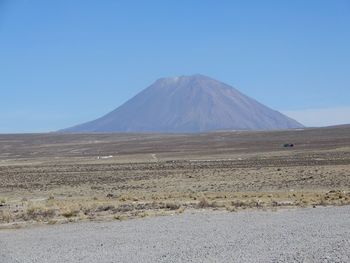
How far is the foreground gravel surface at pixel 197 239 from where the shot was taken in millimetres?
12828

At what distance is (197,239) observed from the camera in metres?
15.4

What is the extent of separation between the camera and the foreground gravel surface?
42.1 feet

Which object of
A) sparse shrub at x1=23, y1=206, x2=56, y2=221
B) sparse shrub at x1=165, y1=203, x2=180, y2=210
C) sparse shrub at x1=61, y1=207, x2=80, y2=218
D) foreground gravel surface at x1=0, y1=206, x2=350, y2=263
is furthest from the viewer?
sparse shrub at x1=165, y1=203, x2=180, y2=210

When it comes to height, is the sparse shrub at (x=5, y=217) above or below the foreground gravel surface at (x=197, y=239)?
below

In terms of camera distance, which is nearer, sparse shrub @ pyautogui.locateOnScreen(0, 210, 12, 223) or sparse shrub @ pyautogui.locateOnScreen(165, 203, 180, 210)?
sparse shrub @ pyautogui.locateOnScreen(0, 210, 12, 223)

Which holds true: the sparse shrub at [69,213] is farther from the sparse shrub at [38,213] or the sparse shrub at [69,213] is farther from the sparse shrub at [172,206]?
the sparse shrub at [172,206]

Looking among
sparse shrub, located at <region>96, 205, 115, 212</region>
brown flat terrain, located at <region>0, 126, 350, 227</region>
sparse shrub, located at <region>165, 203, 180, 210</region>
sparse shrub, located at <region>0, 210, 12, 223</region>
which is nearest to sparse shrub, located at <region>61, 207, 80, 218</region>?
brown flat terrain, located at <region>0, 126, 350, 227</region>

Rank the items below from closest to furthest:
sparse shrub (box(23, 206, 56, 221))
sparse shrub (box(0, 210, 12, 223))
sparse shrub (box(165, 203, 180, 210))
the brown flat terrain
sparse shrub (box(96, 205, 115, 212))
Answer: sparse shrub (box(0, 210, 12, 223)), sparse shrub (box(23, 206, 56, 221)), the brown flat terrain, sparse shrub (box(165, 203, 180, 210)), sparse shrub (box(96, 205, 115, 212))

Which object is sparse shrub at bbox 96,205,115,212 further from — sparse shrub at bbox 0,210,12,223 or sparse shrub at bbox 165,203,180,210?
sparse shrub at bbox 0,210,12,223

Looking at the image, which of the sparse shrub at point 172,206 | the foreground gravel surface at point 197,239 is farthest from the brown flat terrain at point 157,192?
the foreground gravel surface at point 197,239

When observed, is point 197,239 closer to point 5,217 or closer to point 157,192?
point 5,217

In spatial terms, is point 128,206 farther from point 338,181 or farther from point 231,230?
point 338,181

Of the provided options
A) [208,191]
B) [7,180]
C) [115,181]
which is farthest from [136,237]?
[7,180]

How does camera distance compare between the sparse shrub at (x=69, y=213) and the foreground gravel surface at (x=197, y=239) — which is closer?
the foreground gravel surface at (x=197, y=239)
